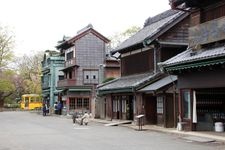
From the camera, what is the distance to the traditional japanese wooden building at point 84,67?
58625mm

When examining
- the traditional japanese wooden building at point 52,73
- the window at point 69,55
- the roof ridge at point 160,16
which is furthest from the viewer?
the traditional japanese wooden building at point 52,73

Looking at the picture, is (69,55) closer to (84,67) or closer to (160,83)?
(84,67)

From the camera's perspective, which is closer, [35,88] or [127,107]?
[127,107]

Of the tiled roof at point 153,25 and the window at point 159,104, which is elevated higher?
the tiled roof at point 153,25

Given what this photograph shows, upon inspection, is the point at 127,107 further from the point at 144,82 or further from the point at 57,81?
the point at 57,81

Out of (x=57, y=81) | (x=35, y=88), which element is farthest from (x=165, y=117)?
(x=35, y=88)

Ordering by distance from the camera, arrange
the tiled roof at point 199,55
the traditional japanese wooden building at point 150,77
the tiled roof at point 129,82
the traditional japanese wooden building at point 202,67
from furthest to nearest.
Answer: the tiled roof at point 129,82
the traditional japanese wooden building at point 150,77
the traditional japanese wooden building at point 202,67
the tiled roof at point 199,55

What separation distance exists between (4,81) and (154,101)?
49849 mm

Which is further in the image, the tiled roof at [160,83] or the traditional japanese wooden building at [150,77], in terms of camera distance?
the traditional japanese wooden building at [150,77]

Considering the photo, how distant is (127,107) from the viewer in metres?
37.8

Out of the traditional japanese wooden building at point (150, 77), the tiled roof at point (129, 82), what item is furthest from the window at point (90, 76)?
the traditional japanese wooden building at point (150, 77)

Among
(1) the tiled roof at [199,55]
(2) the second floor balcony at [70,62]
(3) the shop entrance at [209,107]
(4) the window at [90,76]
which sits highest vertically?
(2) the second floor balcony at [70,62]

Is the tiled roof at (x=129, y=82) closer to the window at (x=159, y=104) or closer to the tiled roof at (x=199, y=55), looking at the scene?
the window at (x=159, y=104)

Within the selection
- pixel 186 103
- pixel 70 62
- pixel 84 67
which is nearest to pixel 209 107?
pixel 186 103
